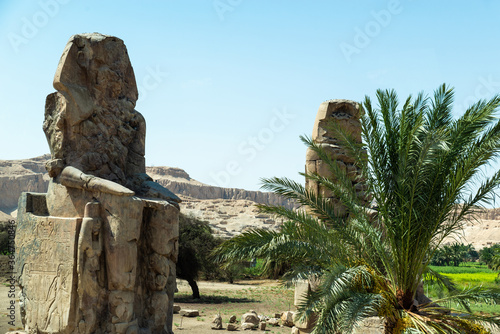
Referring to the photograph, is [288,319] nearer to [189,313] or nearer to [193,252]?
[189,313]

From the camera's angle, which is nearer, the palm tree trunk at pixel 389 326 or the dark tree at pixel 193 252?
the palm tree trunk at pixel 389 326

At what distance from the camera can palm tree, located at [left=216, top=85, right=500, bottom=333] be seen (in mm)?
6547

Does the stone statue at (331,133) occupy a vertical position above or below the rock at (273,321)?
above

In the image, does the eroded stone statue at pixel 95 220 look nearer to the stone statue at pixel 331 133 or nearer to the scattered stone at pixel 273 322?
the stone statue at pixel 331 133

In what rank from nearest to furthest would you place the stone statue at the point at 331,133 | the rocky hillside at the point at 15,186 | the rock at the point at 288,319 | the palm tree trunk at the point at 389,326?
the palm tree trunk at the point at 389,326 < the stone statue at the point at 331,133 < the rock at the point at 288,319 < the rocky hillside at the point at 15,186

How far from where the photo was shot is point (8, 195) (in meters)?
67.6

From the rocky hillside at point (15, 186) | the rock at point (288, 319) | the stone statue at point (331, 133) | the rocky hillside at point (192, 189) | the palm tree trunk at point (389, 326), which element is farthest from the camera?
the rocky hillside at point (192, 189)

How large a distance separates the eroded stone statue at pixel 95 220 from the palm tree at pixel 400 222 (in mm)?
1175

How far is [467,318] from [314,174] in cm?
304

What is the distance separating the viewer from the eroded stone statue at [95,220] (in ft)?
21.5

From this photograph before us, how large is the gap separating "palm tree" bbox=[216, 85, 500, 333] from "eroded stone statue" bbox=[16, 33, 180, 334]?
3.85 ft

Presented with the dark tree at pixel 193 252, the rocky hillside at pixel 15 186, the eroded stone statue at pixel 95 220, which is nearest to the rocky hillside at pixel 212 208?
the rocky hillside at pixel 15 186

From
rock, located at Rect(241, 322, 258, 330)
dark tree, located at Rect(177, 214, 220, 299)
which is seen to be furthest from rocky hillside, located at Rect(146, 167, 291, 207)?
rock, located at Rect(241, 322, 258, 330)

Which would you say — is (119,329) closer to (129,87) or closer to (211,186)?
(129,87)
